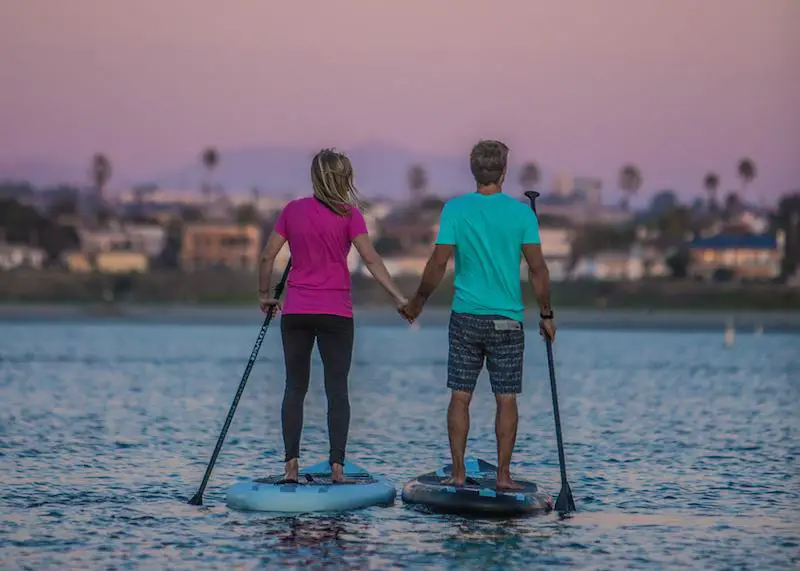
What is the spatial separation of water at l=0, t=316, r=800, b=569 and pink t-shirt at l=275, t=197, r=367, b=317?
153cm

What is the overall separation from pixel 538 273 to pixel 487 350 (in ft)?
2.09

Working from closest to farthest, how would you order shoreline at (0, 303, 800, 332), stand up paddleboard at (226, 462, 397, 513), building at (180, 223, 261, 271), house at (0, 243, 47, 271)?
stand up paddleboard at (226, 462, 397, 513) < shoreline at (0, 303, 800, 332) < house at (0, 243, 47, 271) < building at (180, 223, 261, 271)

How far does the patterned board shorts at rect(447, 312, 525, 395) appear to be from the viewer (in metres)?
11.6

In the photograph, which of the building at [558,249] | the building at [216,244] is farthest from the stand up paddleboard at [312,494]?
the building at [216,244]

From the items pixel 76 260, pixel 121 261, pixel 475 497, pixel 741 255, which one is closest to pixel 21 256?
pixel 76 260

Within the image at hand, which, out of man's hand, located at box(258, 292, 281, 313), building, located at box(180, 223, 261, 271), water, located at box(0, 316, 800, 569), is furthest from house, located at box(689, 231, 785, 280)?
man's hand, located at box(258, 292, 281, 313)

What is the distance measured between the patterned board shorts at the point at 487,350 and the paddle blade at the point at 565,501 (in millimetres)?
1069

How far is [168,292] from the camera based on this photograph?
14138 centimetres

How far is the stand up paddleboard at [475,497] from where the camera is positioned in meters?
11.9

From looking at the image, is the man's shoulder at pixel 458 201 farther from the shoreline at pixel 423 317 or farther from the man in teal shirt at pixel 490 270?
the shoreline at pixel 423 317

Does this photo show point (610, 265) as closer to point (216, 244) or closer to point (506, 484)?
point (216, 244)

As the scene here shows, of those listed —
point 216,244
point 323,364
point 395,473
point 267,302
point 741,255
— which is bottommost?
point 395,473

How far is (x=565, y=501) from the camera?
493 inches

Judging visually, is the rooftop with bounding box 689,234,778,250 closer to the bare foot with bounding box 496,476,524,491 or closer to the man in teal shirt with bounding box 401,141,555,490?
the bare foot with bounding box 496,476,524,491
